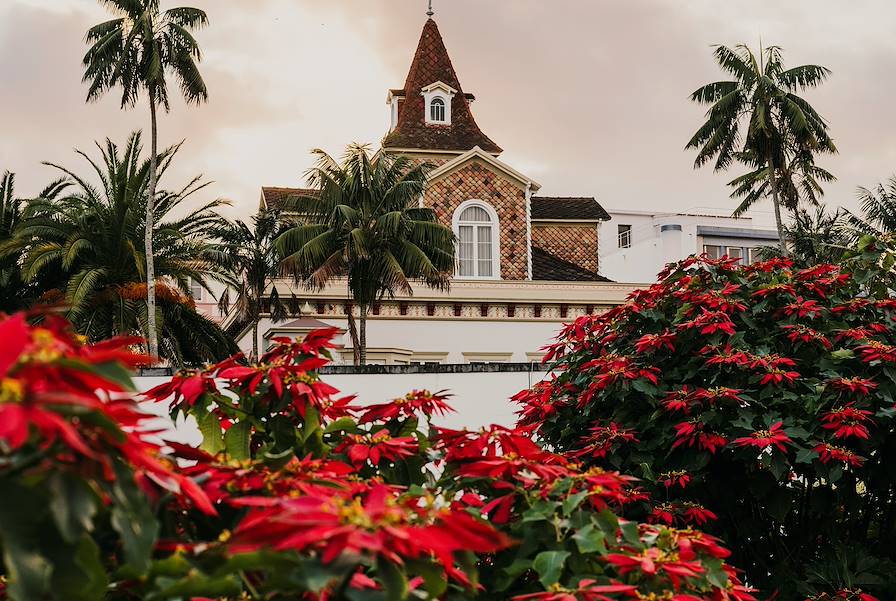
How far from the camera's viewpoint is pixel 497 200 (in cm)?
3203

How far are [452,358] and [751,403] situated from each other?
24.7 meters

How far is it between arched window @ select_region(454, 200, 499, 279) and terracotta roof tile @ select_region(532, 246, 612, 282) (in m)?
1.63

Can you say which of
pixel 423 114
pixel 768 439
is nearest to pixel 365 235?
pixel 423 114

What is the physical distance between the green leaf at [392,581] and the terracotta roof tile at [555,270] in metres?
30.4

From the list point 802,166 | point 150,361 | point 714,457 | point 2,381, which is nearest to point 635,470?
point 714,457

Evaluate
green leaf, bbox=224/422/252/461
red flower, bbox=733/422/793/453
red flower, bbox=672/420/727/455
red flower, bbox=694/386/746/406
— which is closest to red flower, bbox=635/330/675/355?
red flower, bbox=694/386/746/406

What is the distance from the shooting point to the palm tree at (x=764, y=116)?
3512 centimetres

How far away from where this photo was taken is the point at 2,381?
1.47 metres

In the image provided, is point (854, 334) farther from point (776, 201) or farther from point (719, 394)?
point (776, 201)

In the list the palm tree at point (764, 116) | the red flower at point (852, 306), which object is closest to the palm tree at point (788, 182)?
the palm tree at point (764, 116)

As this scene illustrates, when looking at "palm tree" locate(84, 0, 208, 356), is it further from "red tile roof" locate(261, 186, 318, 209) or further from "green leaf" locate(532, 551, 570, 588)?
"green leaf" locate(532, 551, 570, 588)

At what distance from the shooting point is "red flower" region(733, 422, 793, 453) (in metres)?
4.49

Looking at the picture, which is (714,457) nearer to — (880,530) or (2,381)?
(880,530)

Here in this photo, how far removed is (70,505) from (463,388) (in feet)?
34.3
